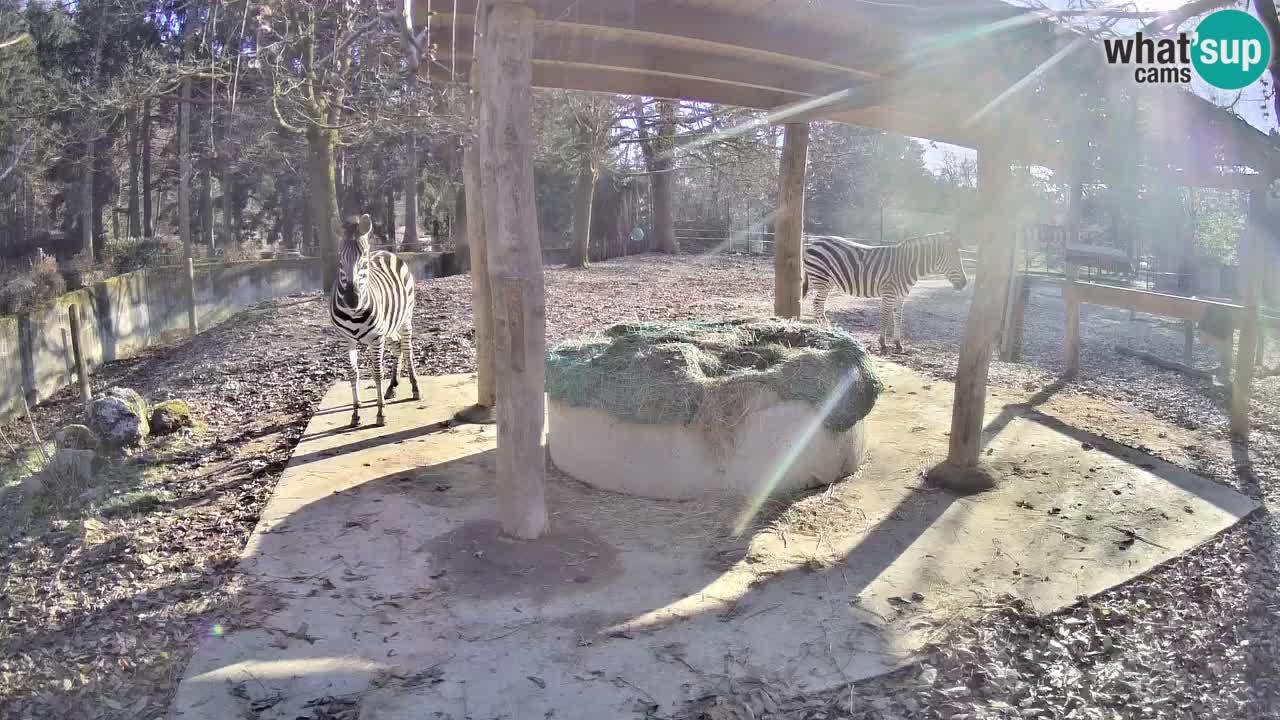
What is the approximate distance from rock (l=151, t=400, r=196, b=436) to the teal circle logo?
29.0 ft

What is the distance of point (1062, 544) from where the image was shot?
4.87 meters

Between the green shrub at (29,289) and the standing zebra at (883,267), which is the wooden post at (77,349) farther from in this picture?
the standing zebra at (883,267)

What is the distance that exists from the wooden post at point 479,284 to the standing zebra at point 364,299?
0.88m

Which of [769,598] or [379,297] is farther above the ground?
[379,297]

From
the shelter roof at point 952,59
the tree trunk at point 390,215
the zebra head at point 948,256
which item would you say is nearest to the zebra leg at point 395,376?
the shelter roof at point 952,59

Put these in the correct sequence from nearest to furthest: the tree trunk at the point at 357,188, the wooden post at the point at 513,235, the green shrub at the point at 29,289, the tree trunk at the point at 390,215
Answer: the wooden post at the point at 513,235 → the green shrub at the point at 29,289 → the tree trunk at the point at 357,188 → the tree trunk at the point at 390,215

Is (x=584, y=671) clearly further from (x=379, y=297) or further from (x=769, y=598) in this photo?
(x=379, y=297)

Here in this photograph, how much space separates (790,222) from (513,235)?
410 cm

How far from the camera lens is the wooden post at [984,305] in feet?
19.0

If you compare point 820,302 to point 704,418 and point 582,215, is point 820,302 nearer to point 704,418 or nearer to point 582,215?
point 704,418

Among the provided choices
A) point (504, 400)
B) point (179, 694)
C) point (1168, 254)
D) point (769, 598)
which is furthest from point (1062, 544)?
point (1168, 254)

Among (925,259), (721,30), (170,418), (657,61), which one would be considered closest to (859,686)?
(721,30)

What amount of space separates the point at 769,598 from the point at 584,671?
1.15m

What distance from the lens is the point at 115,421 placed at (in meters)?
6.70
